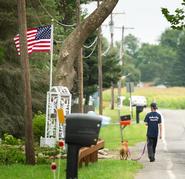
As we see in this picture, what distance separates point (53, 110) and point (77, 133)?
54.8 feet

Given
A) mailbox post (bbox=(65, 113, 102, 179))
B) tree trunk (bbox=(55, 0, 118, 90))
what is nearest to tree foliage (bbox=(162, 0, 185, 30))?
tree trunk (bbox=(55, 0, 118, 90))

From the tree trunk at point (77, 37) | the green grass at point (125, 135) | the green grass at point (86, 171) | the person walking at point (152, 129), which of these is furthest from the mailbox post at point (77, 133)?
the green grass at point (125, 135)

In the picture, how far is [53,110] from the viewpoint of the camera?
24.1 m

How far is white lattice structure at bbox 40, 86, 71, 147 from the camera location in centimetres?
2333

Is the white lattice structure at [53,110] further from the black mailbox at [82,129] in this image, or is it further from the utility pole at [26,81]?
the black mailbox at [82,129]

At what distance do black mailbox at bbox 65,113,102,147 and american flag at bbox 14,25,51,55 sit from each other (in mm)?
14707

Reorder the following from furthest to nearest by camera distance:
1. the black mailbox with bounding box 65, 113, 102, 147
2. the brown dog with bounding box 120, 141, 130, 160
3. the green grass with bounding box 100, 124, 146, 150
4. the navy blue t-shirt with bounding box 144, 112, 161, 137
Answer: the green grass with bounding box 100, 124, 146, 150
the brown dog with bounding box 120, 141, 130, 160
the navy blue t-shirt with bounding box 144, 112, 161, 137
the black mailbox with bounding box 65, 113, 102, 147

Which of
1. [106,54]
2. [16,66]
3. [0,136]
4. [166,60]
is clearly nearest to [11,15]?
[16,66]

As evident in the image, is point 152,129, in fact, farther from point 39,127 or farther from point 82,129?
point 82,129

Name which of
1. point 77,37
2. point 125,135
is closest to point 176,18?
point 77,37

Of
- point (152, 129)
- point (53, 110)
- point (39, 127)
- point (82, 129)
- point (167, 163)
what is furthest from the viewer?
point (39, 127)

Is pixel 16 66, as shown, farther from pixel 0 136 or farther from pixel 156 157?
pixel 156 157

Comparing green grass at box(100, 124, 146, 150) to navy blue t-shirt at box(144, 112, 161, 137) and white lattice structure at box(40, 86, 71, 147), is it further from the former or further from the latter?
navy blue t-shirt at box(144, 112, 161, 137)

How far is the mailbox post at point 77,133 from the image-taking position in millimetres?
7430
